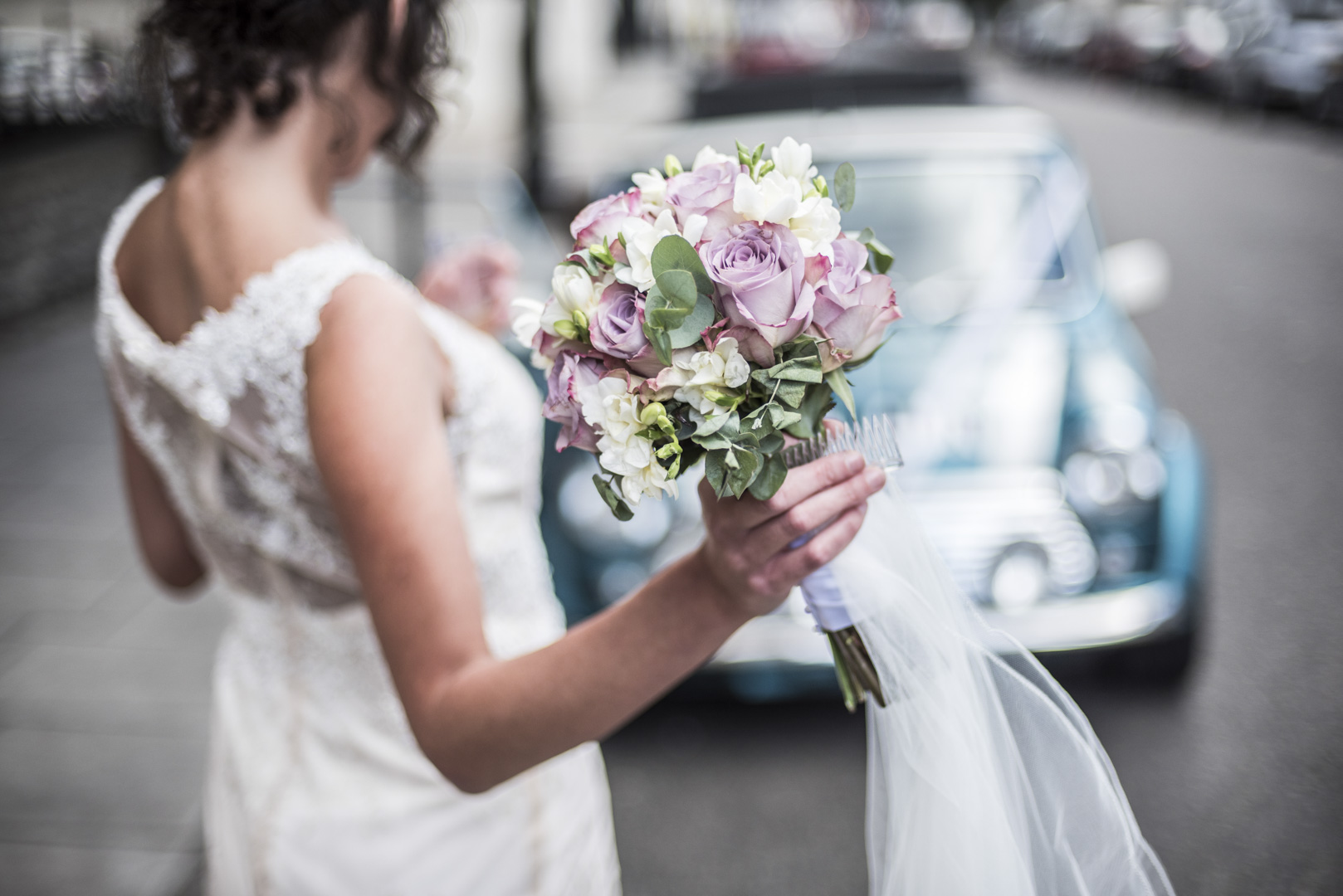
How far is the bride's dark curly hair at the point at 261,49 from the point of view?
51.2 inches

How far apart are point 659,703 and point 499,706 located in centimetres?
255

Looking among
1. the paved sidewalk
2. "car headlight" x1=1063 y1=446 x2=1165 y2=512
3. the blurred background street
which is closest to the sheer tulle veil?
the blurred background street

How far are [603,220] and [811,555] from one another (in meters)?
0.41

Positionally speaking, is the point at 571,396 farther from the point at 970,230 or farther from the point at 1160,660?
the point at 970,230

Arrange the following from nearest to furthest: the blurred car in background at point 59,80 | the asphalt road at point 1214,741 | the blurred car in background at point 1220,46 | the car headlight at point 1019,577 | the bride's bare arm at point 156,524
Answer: the bride's bare arm at point 156,524, the asphalt road at point 1214,741, the car headlight at point 1019,577, the blurred car in background at point 59,80, the blurred car in background at point 1220,46

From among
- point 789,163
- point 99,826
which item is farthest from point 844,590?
point 99,826

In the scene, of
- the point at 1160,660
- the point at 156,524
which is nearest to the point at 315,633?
the point at 156,524

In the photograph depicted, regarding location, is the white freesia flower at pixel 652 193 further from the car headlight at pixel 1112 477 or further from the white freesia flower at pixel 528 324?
the car headlight at pixel 1112 477

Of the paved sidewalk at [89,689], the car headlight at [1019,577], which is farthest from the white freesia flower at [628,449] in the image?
the paved sidewalk at [89,689]

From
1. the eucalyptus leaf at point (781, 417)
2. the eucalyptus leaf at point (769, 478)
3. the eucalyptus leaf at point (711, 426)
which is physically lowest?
the eucalyptus leaf at point (769, 478)

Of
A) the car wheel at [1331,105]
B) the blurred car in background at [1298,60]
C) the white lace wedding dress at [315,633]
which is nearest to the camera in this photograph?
the white lace wedding dress at [315,633]

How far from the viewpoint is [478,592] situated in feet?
3.68

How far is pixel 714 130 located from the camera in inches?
174

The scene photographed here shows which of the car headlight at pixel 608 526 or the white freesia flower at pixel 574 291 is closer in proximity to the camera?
the white freesia flower at pixel 574 291
